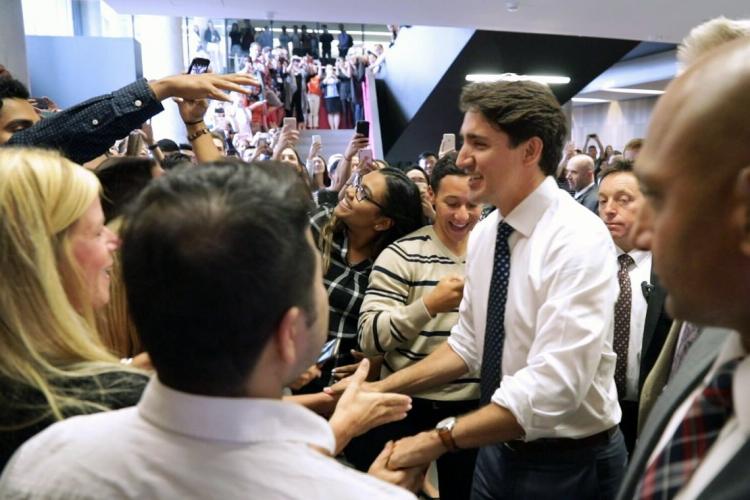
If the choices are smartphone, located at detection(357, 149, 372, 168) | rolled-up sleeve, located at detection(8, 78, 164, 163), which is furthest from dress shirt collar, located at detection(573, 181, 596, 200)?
rolled-up sleeve, located at detection(8, 78, 164, 163)

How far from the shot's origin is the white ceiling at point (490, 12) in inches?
275

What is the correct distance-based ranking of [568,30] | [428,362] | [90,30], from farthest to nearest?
1. [90,30]
2. [568,30]
3. [428,362]

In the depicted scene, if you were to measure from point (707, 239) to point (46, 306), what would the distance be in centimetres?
93

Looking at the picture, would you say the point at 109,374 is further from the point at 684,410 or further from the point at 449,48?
the point at 449,48

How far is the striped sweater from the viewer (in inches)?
79.1

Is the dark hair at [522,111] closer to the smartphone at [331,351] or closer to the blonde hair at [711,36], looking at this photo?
the blonde hair at [711,36]

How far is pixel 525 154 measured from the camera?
163 centimetres

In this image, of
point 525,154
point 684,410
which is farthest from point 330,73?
point 684,410

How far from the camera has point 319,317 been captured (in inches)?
30.0

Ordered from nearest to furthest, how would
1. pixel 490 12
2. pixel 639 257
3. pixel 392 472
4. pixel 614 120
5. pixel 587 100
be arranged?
pixel 392 472 → pixel 639 257 → pixel 490 12 → pixel 587 100 → pixel 614 120

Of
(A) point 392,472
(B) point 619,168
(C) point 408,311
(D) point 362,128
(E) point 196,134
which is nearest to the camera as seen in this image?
(A) point 392,472

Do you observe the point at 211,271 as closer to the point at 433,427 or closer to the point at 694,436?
the point at 694,436

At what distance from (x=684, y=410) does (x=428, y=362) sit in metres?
1.00

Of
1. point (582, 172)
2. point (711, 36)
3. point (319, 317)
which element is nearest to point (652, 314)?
point (711, 36)
